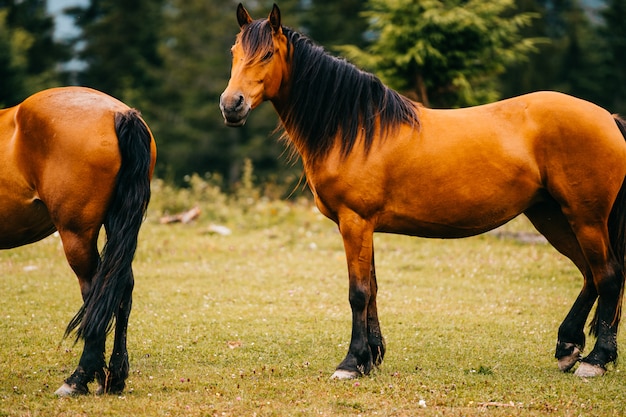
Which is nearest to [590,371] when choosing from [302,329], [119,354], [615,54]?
[302,329]

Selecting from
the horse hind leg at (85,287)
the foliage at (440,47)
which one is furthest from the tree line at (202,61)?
the horse hind leg at (85,287)

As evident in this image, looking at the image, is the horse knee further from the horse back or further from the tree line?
the tree line

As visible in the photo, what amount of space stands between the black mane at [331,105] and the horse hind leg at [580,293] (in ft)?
5.21

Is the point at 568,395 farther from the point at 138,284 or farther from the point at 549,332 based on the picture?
the point at 138,284

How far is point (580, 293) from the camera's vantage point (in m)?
6.32

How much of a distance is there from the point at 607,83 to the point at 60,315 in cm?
3826

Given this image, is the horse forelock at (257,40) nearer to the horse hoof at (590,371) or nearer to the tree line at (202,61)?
the horse hoof at (590,371)

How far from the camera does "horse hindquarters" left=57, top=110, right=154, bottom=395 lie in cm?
516

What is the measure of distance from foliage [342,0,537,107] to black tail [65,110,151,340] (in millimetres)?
11304

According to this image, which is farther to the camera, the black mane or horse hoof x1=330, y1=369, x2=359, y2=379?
the black mane

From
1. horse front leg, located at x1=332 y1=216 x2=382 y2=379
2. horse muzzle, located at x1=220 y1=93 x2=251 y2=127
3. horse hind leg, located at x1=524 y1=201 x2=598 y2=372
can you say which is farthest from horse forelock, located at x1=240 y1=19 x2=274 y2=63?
horse hind leg, located at x1=524 y1=201 x2=598 y2=372

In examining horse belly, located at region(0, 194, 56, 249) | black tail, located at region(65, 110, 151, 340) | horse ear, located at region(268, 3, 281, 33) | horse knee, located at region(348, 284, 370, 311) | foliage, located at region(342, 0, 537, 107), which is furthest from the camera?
foliage, located at region(342, 0, 537, 107)

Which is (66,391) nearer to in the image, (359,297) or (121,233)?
(121,233)

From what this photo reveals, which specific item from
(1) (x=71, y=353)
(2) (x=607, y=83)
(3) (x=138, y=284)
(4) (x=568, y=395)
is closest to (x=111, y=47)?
(2) (x=607, y=83)
